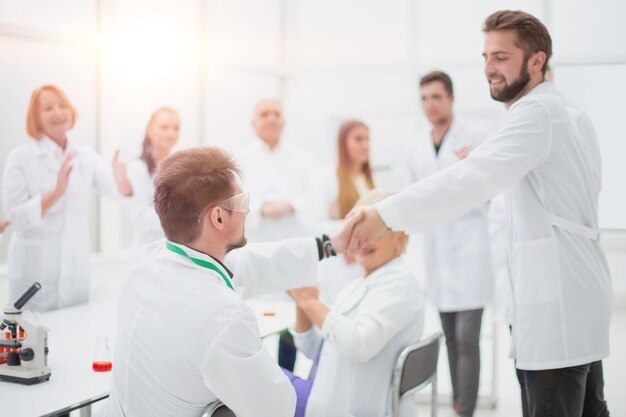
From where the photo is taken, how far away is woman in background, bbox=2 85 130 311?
10.0 feet

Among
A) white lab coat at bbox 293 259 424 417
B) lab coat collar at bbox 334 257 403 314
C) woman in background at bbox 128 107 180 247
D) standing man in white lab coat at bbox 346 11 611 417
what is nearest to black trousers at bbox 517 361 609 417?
standing man in white lab coat at bbox 346 11 611 417

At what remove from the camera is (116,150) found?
12.4 ft

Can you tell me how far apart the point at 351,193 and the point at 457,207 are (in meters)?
2.03

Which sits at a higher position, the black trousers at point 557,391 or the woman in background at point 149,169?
the woman in background at point 149,169

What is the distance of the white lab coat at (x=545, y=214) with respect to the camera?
1920 mm

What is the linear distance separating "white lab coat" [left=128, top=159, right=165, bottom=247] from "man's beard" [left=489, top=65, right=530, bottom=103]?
198 centimetres

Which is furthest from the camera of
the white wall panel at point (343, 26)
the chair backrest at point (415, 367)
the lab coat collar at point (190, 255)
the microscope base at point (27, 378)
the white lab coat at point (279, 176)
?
the white wall panel at point (343, 26)

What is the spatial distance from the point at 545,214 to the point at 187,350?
1026mm

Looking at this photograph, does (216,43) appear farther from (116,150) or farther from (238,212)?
(238,212)

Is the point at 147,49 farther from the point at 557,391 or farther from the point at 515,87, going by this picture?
the point at 557,391

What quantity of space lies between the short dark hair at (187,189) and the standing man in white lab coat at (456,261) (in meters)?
2.08

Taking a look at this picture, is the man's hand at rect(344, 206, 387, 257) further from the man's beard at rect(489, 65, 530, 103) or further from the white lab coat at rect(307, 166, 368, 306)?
the white lab coat at rect(307, 166, 368, 306)

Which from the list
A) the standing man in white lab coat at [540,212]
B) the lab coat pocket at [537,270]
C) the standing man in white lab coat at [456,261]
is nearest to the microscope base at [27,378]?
the standing man in white lab coat at [540,212]

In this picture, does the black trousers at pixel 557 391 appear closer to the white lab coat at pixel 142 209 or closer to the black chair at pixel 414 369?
the black chair at pixel 414 369
